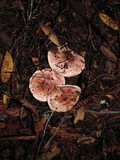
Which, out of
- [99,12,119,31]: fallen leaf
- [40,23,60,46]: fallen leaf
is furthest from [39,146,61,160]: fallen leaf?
[99,12,119,31]: fallen leaf

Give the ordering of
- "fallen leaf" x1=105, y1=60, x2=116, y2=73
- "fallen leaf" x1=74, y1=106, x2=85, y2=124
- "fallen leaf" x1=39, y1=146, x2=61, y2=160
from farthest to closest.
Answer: "fallen leaf" x1=105, y1=60, x2=116, y2=73 < "fallen leaf" x1=74, y1=106, x2=85, y2=124 < "fallen leaf" x1=39, y1=146, x2=61, y2=160

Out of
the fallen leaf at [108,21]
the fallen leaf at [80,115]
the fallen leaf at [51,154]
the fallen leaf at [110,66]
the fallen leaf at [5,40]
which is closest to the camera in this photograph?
the fallen leaf at [51,154]

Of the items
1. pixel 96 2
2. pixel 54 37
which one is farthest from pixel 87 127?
pixel 96 2

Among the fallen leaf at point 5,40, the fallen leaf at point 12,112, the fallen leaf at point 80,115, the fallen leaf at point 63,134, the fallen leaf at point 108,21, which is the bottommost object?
the fallen leaf at point 63,134

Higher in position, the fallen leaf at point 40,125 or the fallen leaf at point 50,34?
the fallen leaf at point 50,34

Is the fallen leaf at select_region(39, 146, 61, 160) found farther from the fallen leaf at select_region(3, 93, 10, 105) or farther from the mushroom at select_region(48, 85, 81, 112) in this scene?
the fallen leaf at select_region(3, 93, 10, 105)

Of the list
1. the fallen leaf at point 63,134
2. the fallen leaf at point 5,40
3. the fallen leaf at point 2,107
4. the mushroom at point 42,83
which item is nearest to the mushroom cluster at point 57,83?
the mushroom at point 42,83

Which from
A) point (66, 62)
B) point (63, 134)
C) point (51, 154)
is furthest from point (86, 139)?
point (66, 62)

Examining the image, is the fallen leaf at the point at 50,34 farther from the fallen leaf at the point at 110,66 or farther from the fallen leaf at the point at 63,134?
the fallen leaf at the point at 63,134
